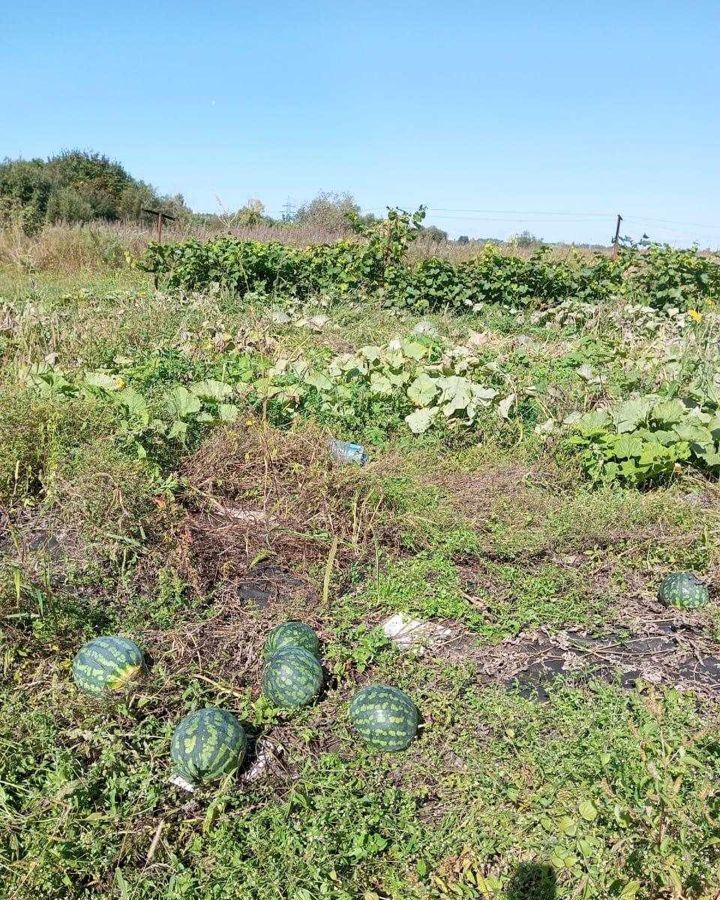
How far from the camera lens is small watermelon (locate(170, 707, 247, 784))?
7.76 feet

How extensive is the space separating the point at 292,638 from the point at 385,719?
548 mm

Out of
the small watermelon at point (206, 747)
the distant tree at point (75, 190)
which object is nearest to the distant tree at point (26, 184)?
the distant tree at point (75, 190)

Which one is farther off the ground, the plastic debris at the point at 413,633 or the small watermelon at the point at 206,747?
the plastic debris at the point at 413,633

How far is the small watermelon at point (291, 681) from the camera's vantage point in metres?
2.71

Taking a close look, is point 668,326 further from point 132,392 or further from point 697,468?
point 132,392

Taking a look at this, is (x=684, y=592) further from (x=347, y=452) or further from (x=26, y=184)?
(x=26, y=184)

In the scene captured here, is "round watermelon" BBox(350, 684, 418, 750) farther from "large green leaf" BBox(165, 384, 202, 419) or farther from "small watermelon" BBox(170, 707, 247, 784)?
"large green leaf" BBox(165, 384, 202, 419)

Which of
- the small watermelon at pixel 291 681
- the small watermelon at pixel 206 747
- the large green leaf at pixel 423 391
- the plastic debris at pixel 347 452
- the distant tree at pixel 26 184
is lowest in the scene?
the small watermelon at pixel 206 747

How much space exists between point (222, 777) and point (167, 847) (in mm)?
280

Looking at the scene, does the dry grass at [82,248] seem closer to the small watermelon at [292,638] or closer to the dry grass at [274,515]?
the dry grass at [274,515]

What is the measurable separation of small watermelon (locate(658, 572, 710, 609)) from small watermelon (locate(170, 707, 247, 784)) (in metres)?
2.16

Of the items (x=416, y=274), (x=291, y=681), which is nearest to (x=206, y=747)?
(x=291, y=681)

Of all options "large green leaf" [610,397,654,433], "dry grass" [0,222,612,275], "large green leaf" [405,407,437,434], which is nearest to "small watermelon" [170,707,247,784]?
"large green leaf" [405,407,437,434]

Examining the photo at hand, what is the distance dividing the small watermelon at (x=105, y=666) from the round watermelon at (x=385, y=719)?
2.73ft
